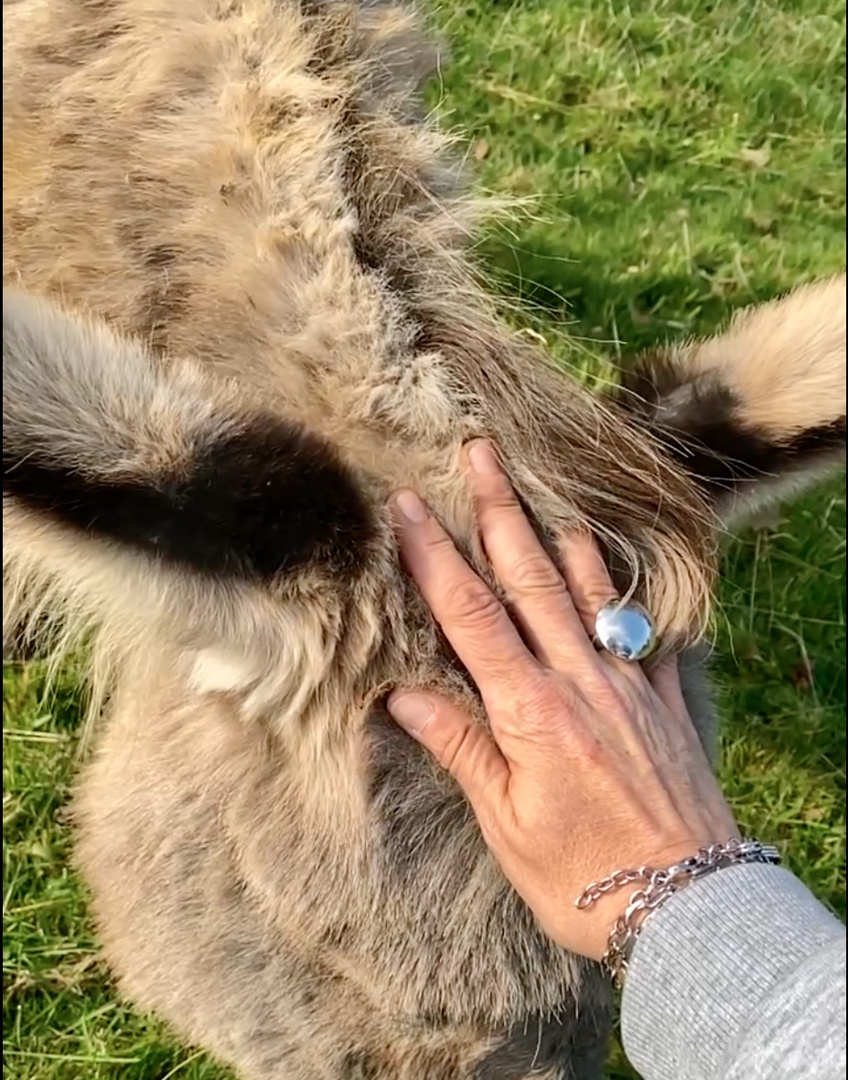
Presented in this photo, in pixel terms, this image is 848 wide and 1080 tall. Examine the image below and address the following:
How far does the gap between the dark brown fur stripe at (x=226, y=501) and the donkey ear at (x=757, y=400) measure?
59cm

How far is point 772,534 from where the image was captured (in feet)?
12.8

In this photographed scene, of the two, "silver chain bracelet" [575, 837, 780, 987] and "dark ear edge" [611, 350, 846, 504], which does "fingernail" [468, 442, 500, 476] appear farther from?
"silver chain bracelet" [575, 837, 780, 987]

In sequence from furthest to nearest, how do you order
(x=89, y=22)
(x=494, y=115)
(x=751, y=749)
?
(x=494, y=115), (x=751, y=749), (x=89, y=22)

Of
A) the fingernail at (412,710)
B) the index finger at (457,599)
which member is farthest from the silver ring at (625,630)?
the fingernail at (412,710)

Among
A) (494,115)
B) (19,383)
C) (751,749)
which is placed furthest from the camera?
(494,115)

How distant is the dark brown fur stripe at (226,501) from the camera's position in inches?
51.8

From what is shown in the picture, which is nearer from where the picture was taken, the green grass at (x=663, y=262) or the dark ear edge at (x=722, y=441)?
the dark ear edge at (x=722, y=441)

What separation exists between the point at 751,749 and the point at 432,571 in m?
2.33

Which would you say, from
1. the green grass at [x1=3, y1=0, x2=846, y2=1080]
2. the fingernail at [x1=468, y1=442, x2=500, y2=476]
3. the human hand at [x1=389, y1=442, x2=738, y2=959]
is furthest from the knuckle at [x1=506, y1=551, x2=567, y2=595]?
the green grass at [x1=3, y1=0, x2=846, y2=1080]

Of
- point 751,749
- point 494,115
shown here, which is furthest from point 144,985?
point 494,115

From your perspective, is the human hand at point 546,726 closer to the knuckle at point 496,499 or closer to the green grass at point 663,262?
the knuckle at point 496,499

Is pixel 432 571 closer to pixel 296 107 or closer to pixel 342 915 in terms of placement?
pixel 342 915

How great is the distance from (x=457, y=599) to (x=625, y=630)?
266mm

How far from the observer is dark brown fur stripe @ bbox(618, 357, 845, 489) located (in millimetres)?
1786
